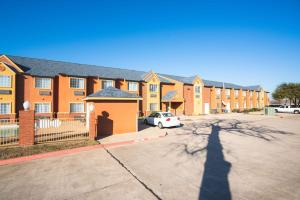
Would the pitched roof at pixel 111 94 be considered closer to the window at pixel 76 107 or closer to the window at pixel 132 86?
the window at pixel 76 107

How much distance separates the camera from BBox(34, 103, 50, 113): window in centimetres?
2247

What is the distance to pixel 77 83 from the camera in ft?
81.8

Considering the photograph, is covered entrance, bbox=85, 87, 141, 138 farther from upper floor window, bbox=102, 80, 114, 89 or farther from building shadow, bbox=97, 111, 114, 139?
upper floor window, bbox=102, 80, 114, 89

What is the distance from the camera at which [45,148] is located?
9.72m

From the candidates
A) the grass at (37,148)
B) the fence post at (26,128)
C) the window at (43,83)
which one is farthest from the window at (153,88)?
the fence post at (26,128)

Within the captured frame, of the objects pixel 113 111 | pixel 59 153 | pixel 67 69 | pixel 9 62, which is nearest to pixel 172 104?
pixel 67 69

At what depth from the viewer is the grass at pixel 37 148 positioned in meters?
8.66

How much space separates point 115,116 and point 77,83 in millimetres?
13670

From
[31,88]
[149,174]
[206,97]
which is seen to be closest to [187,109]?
[206,97]

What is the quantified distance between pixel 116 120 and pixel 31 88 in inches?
605

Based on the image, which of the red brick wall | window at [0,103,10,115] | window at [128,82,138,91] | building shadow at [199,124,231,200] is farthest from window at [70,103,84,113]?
building shadow at [199,124,231,200]

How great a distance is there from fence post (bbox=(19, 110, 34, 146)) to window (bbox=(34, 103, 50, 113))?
14.5m

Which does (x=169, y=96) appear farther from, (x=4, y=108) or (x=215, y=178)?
(x=215, y=178)

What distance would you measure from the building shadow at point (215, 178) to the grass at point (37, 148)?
7.32 metres
